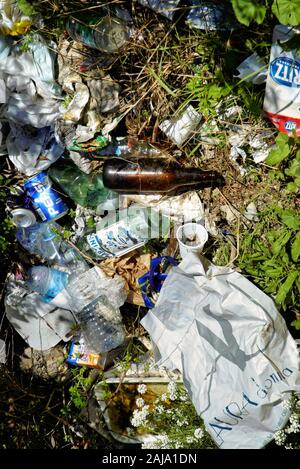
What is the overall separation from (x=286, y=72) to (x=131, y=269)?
109 centimetres

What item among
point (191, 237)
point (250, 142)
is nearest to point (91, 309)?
point (191, 237)

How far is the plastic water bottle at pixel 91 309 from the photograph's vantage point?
2.39 m

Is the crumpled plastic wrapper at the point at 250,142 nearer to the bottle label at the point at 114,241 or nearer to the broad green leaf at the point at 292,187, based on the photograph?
the broad green leaf at the point at 292,187

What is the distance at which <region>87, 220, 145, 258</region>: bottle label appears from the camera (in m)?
2.27

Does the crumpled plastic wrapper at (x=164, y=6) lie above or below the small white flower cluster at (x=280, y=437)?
above

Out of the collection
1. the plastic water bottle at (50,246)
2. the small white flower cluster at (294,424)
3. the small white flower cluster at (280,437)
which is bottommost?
the small white flower cluster at (280,437)

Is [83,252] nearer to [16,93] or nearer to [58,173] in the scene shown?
[58,173]

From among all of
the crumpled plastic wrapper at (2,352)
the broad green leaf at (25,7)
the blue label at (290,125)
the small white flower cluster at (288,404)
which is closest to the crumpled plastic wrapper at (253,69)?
the blue label at (290,125)

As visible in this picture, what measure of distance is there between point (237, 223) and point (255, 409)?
2.51 ft

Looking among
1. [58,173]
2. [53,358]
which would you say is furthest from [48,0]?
[53,358]

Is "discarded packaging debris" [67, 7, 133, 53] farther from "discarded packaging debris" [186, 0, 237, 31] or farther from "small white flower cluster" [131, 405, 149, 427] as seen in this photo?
"small white flower cluster" [131, 405, 149, 427]

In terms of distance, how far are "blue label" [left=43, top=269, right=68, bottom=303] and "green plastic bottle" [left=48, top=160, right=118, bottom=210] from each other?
0.37m

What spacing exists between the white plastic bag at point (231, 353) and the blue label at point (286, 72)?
766 millimetres

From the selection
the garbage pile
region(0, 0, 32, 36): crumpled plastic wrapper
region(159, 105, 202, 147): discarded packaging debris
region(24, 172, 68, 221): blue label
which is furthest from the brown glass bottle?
region(0, 0, 32, 36): crumpled plastic wrapper
